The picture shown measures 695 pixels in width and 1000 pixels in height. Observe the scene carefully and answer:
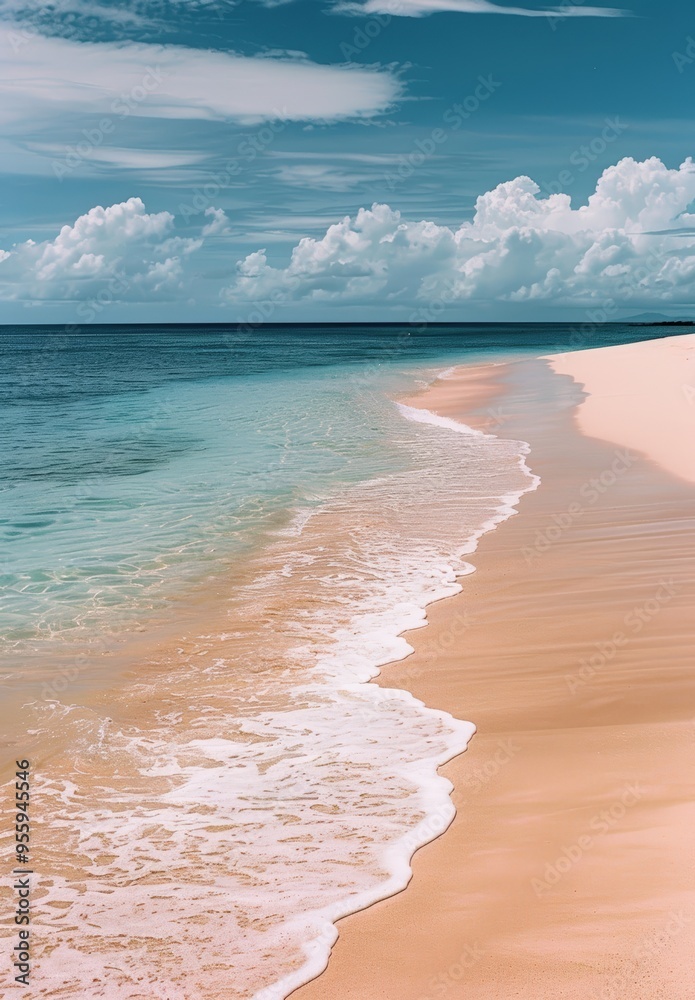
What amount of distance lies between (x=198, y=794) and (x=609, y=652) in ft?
11.5

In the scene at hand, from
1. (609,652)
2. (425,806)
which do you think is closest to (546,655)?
(609,652)

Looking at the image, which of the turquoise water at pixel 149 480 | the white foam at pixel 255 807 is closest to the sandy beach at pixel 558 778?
the white foam at pixel 255 807

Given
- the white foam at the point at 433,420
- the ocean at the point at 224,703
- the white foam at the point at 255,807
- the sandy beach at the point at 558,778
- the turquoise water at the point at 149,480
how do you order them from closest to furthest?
the sandy beach at the point at 558,778, the white foam at the point at 255,807, the ocean at the point at 224,703, the turquoise water at the point at 149,480, the white foam at the point at 433,420

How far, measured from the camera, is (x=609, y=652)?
22.0 ft

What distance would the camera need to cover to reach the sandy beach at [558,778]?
3377 millimetres

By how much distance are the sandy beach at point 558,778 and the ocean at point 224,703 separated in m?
0.22

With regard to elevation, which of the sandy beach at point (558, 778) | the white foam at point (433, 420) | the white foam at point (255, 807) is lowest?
the white foam at point (255, 807)

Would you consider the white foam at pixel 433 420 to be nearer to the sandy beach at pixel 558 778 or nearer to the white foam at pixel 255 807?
the sandy beach at pixel 558 778

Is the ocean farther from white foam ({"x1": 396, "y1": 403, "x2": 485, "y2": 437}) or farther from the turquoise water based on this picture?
white foam ({"x1": 396, "y1": 403, "x2": 485, "y2": 437})

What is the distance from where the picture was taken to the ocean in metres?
3.89

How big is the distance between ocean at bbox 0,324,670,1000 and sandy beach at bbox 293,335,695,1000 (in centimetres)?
22

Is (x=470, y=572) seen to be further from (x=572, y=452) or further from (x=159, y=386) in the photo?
(x=159, y=386)

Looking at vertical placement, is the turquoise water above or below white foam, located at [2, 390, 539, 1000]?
above

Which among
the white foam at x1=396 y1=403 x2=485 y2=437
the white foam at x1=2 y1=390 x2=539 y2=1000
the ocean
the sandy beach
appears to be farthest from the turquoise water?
the sandy beach
